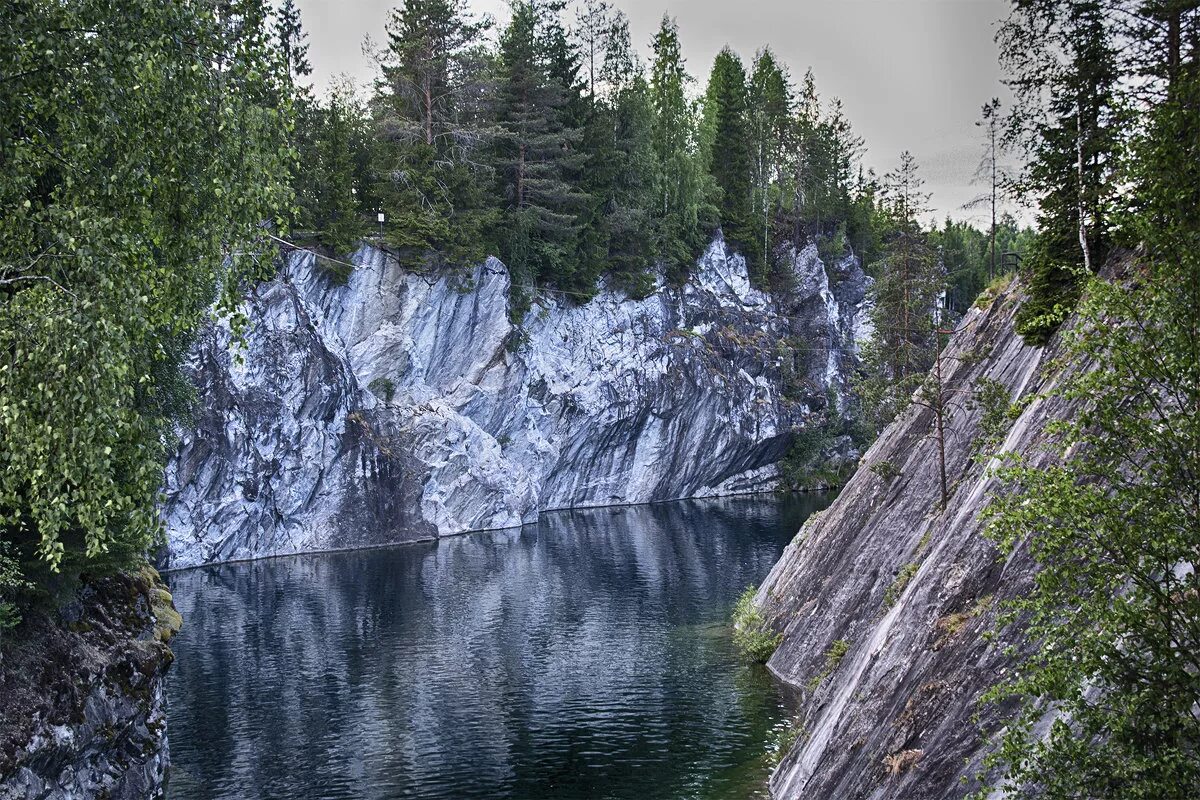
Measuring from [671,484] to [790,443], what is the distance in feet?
47.6

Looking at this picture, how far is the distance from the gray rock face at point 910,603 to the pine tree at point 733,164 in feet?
216

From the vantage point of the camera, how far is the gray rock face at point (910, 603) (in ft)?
54.3

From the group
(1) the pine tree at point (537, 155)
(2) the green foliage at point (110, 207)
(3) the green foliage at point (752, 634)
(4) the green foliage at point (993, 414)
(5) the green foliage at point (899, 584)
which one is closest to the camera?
(2) the green foliage at point (110, 207)

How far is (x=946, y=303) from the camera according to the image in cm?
12275

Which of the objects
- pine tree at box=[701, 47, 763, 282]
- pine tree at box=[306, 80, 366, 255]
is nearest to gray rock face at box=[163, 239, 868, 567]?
pine tree at box=[306, 80, 366, 255]

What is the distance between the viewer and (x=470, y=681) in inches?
1464

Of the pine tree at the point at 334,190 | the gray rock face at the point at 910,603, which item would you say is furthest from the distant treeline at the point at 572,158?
the gray rock face at the point at 910,603

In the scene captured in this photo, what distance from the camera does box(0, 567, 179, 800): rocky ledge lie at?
20.3 meters

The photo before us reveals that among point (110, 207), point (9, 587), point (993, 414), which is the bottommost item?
point (9, 587)

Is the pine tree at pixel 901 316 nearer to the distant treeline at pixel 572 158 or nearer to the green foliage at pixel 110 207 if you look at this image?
the distant treeline at pixel 572 158

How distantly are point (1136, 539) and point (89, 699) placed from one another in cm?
2212

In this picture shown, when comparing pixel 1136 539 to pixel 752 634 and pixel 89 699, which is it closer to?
pixel 89 699

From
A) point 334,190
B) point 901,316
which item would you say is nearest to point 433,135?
point 334,190

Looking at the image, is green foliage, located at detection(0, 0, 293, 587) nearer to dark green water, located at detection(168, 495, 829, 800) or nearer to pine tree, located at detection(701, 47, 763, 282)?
dark green water, located at detection(168, 495, 829, 800)
